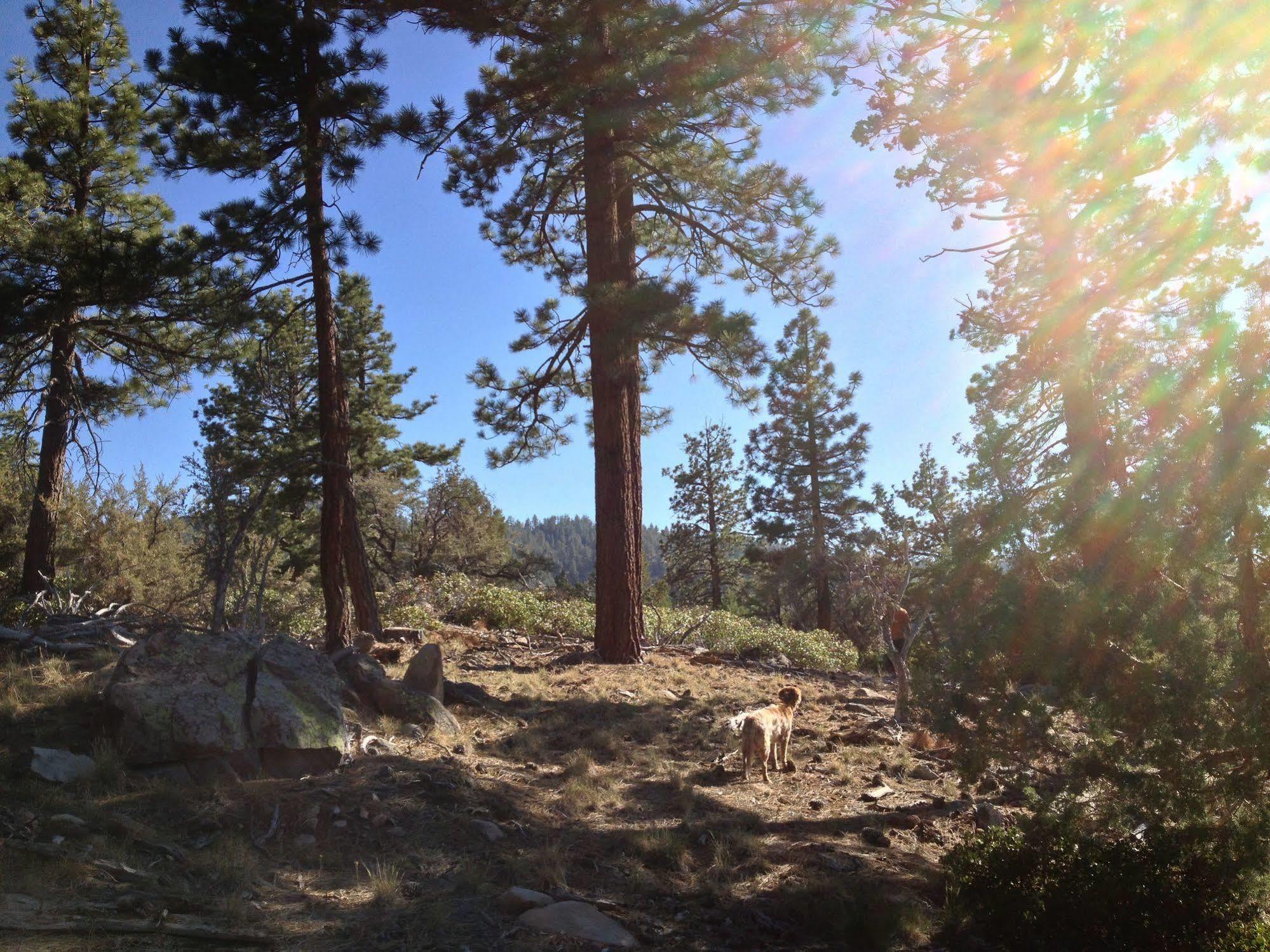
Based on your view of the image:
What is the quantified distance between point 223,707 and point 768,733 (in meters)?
4.26

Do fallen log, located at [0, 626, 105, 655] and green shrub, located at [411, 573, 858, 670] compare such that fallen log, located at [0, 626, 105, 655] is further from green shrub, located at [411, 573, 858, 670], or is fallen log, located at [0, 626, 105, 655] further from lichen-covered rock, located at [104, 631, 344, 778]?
green shrub, located at [411, 573, 858, 670]

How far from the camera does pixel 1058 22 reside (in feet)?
27.3

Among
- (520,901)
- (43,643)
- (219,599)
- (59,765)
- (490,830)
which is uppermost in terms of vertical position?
(219,599)

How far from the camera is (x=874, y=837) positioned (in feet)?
19.5

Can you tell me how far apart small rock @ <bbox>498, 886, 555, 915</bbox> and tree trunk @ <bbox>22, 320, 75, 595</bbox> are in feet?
39.8

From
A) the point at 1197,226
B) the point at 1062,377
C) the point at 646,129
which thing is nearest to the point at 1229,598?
the point at 1062,377

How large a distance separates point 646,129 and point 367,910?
9285 mm

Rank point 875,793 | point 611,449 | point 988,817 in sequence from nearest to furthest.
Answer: point 988,817 → point 875,793 → point 611,449

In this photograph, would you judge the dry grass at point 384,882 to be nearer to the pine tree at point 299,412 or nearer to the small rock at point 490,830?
the small rock at point 490,830

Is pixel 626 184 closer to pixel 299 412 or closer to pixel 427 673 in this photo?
pixel 427 673

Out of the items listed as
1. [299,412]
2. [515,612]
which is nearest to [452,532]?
[299,412]

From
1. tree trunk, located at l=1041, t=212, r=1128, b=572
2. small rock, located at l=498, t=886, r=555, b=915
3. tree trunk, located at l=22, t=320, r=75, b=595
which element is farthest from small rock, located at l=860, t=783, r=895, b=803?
tree trunk, located at l=22, t=320, r=75, b=595

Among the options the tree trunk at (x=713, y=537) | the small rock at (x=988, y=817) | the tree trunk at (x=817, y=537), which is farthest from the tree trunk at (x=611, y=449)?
the tree trunk at (x=713, y=537)

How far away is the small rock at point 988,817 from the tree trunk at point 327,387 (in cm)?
675
